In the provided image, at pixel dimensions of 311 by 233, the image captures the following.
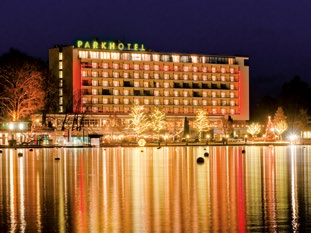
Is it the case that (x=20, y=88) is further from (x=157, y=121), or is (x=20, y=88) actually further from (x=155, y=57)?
(x=155, y=57)

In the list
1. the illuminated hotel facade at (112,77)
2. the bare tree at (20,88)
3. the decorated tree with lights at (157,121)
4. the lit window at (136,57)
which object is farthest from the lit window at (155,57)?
the bare tree at (20,88)

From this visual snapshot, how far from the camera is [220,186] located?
110 feet

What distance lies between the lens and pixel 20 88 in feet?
431

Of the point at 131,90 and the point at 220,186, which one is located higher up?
the point at 131,90

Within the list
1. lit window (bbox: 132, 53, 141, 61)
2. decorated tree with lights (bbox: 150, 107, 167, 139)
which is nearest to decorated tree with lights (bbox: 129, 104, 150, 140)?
decorated tree with lights (bbox: 150, 107, 167, 139)

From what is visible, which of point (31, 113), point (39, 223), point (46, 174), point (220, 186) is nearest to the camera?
point (39, 223)

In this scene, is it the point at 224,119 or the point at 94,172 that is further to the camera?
the point at 224,119

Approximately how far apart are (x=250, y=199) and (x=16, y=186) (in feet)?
41.2

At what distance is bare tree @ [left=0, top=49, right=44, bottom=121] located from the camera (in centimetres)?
13062

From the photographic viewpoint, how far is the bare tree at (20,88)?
130625 mm

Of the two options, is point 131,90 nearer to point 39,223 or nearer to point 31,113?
point 31,113

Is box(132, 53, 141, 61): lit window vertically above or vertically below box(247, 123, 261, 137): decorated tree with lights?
above

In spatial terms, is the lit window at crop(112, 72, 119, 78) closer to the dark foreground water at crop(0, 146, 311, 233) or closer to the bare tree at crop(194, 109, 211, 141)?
the bare tree at crop(194, 109, 211, 141)

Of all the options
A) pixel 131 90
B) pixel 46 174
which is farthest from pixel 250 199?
pixel 131 90
